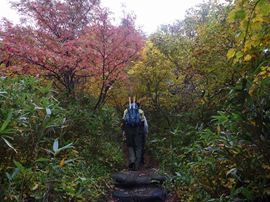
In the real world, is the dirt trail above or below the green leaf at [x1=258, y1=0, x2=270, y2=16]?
below

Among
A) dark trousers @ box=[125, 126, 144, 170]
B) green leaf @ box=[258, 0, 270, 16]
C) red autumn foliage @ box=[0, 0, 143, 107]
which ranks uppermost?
red autumn foliage @ box=[0, 0, 143, 107]

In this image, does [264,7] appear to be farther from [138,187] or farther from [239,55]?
[138,187]

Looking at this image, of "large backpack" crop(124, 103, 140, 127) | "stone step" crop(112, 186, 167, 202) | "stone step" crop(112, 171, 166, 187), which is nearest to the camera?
"stone step" crop(112, 186, 167, 202)

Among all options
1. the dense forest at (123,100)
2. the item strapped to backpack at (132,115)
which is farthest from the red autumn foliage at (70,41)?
the item strapped to backpack at (132,115)

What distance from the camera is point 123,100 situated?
36.1 feet

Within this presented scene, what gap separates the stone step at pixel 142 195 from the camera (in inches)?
242

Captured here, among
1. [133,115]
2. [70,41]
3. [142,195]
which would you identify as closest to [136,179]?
[142,195]

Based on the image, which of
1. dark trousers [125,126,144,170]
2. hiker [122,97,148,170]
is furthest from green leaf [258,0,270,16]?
dark trousers [125,126,144,170]

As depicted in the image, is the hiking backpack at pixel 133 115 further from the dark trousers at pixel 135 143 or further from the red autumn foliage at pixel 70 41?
the red autumn foliage at pixel 70 41

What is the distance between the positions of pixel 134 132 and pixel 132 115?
0.47 metres

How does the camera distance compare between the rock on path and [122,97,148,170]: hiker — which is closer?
the rock on path

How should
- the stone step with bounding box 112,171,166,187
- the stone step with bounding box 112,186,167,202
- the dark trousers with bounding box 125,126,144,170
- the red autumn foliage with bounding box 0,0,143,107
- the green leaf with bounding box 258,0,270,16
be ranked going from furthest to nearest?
the dark trousers with bounding box 125,126,144,170
the red autumn foliage with bounding box 0,0,143,107
the stone step with bounding box 112,171,166,187
the stone step with bounding box 112,186,167,202
the green leaf with bounding box 258,0,270,16

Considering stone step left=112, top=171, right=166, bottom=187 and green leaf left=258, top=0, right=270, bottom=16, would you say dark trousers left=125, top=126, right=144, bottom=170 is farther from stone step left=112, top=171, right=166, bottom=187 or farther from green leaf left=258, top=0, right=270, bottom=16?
green leaf left=258, top=0, right=270, bottom=16

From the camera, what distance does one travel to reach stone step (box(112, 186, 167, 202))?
20.2 ft
